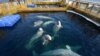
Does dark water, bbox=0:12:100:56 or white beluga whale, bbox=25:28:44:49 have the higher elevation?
white beluga whale, bbox=25:28:44:49

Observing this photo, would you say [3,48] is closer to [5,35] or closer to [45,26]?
[5,35]

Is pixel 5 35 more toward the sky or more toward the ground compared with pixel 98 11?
more toward the ground

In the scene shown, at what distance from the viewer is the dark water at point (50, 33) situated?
13.3 meters

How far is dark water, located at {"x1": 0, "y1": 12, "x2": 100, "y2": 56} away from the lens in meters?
13.3

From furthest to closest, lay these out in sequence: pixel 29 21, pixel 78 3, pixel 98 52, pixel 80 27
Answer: pixel 78 3 → pixel 29 21 → pixel 80 27 → pixel 98 52

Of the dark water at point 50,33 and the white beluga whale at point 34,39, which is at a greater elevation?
the white beluga whale at point 34,39

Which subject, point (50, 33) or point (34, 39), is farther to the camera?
point (50, 33)

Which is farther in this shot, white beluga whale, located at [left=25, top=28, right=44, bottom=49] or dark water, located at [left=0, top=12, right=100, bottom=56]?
white beluga whale, located at [left=25, top=28, right=44, bottom=49]

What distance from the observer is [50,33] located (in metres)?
16.8

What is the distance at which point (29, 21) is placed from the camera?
21484 mm

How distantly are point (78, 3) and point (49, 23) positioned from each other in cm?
896

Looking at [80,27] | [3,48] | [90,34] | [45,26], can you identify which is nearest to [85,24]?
[80,27]

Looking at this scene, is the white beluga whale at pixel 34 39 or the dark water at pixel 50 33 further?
the white beluga whale at pixel 34 39

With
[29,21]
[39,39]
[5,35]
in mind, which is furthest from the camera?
[29,21]
